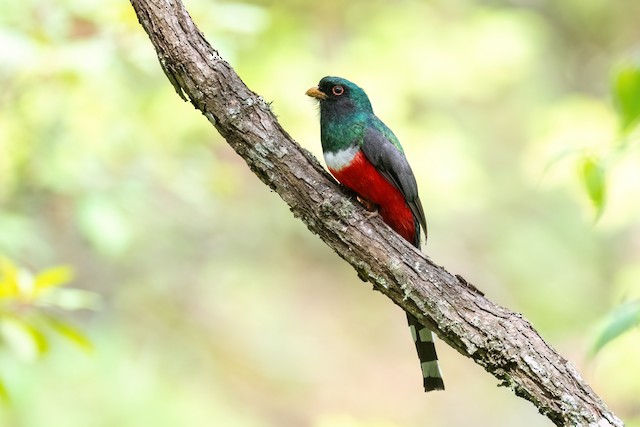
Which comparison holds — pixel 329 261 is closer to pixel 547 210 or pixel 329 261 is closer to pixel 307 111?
pixel 547 210

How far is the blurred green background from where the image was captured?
21.3 feet

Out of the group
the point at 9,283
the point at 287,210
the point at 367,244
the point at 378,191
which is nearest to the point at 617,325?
the point at 367,244

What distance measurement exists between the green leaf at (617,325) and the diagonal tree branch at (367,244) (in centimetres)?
53

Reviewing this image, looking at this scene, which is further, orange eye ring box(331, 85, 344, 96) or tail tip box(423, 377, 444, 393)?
orange eye ring box(331, 85, 344, 96)

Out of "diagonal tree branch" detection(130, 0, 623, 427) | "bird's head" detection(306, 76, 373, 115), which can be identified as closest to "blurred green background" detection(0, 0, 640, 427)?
"diagonal tree branch" detection(130, 0, 623, 427)

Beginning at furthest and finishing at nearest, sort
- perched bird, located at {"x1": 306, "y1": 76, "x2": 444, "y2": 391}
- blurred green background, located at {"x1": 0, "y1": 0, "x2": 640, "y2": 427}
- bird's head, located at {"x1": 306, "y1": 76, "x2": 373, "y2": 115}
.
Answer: blurred green background, located at {"x1": 0, "y1": 0, "x2": 640, "y2": 427}
bird's head, located at {"x1": 306, "y1": 76, "x2": 373, "y2": 115}
perched bird, located at {"x1": 306, "y1": 76, "x2": 444, "y2": 391}

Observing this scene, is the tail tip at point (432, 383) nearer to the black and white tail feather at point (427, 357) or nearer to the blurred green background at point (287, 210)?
the black and white tail feather at point (427, 357)

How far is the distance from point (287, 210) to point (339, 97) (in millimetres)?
4437

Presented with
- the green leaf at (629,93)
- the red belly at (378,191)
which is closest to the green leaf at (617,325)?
the green leaf at (629,93)

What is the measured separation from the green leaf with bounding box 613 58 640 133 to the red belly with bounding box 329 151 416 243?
1.51 m

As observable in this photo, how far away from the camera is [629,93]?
3070 mm

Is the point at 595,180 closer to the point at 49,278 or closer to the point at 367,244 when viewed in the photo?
the point at 367,244

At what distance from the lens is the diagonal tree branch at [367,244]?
11.5 ft

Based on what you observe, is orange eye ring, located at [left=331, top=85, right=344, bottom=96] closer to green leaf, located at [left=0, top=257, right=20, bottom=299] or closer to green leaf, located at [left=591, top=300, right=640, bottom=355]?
green leaf, located at [left=0, top=257, right=20, bottom=299]
